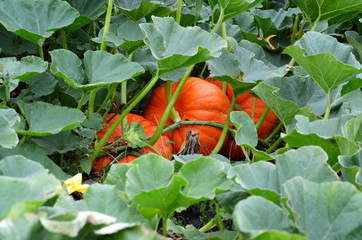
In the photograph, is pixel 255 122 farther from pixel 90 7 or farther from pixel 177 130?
pixel 90 7

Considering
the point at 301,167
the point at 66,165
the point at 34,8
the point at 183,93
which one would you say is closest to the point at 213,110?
the point at 183,93

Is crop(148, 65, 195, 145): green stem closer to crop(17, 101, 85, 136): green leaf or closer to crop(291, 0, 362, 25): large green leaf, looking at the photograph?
crop(17, 101, 85, 136): green leaf

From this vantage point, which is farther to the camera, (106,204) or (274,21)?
(274,21)

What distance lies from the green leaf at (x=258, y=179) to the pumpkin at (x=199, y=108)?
2.93 feet

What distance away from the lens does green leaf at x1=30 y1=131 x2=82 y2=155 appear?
4.77ft

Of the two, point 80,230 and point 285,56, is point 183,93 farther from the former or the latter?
point 80,230

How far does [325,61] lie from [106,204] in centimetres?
71

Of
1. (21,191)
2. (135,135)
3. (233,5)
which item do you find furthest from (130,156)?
(21,191)

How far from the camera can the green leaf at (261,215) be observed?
70 centimetres

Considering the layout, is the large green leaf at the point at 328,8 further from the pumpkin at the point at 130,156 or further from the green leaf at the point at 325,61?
the pumpkin at the point at 130,156

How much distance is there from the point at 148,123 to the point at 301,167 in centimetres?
108

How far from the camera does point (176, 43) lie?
141 cm

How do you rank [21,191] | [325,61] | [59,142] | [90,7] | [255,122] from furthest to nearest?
[255,122] < [90,7] < [59,142] < [325,61] < [21,191]

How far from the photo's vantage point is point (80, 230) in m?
0.67
